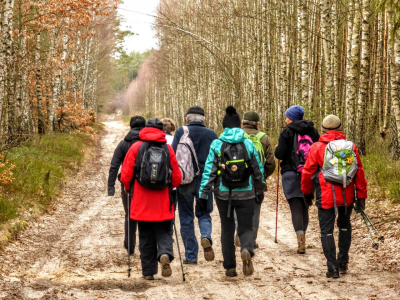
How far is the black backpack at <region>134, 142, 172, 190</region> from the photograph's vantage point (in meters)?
5.36

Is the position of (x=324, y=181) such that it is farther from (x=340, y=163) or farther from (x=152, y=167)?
(x=152, y=167)

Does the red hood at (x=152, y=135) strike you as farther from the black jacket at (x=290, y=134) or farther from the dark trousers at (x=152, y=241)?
the black jacket at (x=290, y=134)

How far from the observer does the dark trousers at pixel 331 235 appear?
5.43 m

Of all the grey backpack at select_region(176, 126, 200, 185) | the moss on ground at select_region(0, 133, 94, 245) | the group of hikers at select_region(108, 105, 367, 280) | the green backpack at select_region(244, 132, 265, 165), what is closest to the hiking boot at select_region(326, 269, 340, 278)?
the group of hikers at select_region(108, 105, 367, 280)

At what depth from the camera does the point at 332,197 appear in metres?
5.40

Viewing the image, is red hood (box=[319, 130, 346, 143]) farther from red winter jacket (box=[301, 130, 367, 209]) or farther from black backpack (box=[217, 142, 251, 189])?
black backpack (box=[217, 142, 251, 189])

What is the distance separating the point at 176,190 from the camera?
641 centimetres

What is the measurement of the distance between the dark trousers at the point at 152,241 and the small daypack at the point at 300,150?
2097 millimetres

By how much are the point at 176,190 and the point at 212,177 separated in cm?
112

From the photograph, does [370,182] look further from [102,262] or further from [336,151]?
[102,262]

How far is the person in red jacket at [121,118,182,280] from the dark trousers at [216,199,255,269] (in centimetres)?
65

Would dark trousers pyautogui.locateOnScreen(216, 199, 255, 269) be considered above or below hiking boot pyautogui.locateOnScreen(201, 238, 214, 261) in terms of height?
above

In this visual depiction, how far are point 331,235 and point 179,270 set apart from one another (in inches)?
77.6

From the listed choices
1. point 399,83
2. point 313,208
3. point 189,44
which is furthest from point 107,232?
point 189,44
